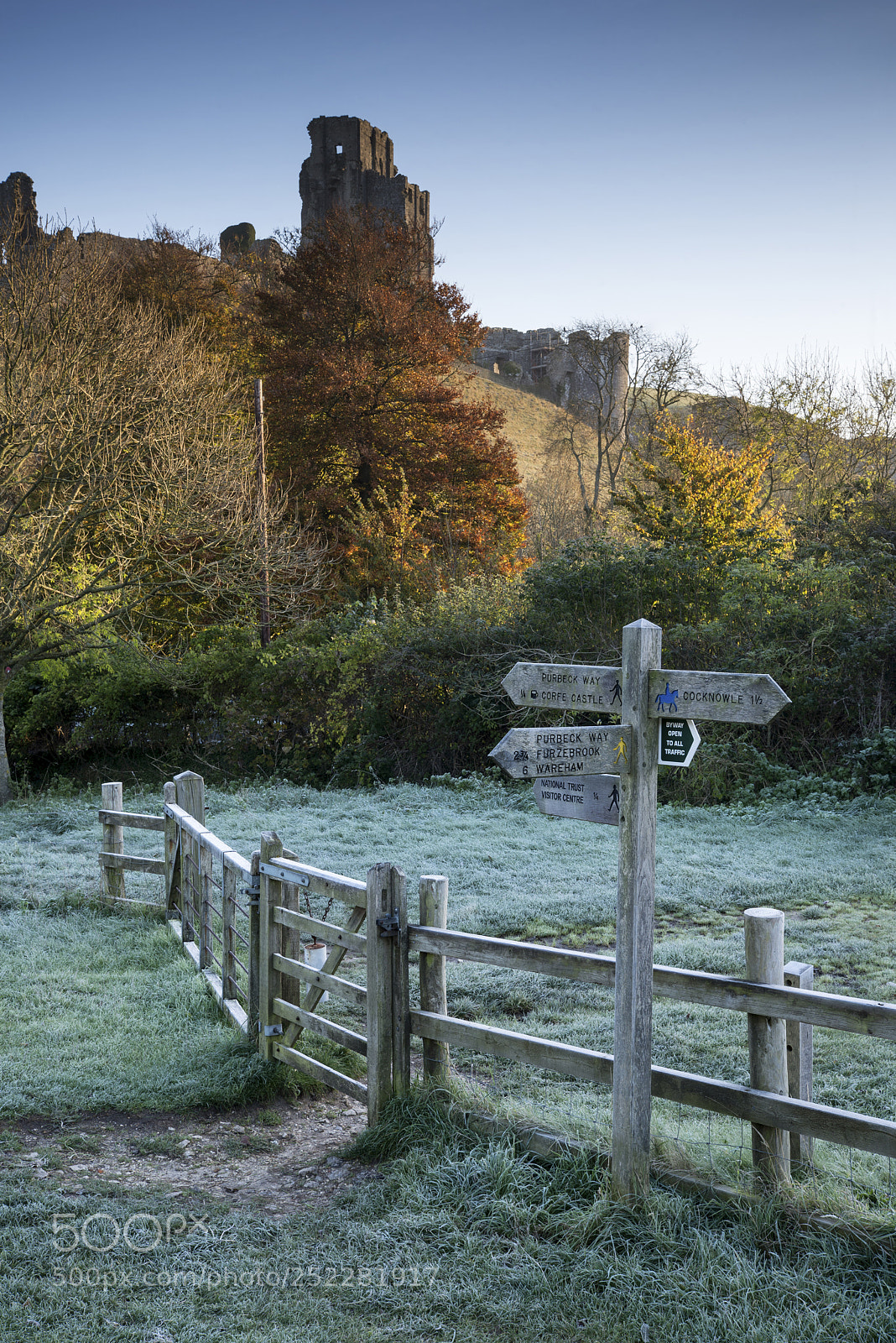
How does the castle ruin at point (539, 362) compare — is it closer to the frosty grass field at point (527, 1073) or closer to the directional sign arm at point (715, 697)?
the frosty grass field at point (527, 1073)

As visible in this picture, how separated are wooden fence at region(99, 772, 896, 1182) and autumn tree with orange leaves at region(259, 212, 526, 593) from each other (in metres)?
17.4

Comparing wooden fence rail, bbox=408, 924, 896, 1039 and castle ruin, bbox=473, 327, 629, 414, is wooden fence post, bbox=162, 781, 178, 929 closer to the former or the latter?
wooden fence rail, bbox=408, 924, 896, 1039

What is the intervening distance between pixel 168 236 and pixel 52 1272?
4181 cm

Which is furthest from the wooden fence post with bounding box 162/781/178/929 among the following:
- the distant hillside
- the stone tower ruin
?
the stone tower ruin

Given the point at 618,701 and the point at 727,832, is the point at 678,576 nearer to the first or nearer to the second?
the point at 727,832

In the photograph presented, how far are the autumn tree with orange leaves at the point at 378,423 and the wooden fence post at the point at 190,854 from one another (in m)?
14.7

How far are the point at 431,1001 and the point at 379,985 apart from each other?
260 millimetres

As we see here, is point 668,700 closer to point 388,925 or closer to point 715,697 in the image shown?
point 715,697

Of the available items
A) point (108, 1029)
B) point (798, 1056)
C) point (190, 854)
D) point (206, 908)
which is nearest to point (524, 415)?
point (190, 854)

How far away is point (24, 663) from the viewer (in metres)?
18.0

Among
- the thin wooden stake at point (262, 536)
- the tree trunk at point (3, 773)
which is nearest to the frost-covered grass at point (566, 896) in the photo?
the tree trunk at point (3, 773)

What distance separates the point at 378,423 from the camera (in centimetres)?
2450

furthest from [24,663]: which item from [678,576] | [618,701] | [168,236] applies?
[168,236]

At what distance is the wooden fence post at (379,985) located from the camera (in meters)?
4.21
